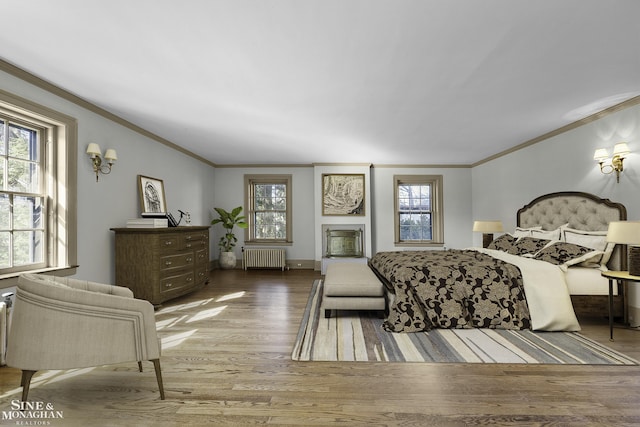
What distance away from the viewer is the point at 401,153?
19.4ft

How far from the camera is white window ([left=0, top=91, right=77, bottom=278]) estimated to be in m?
2.78

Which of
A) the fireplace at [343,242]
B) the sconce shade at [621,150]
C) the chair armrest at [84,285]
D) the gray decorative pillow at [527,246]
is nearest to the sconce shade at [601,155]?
the sconce shade at [621,150]

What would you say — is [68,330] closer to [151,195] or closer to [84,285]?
[84,285]

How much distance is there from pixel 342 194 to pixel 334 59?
4.56m

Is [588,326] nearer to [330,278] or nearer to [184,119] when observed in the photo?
[330,278]

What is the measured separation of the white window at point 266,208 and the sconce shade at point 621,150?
5.56m

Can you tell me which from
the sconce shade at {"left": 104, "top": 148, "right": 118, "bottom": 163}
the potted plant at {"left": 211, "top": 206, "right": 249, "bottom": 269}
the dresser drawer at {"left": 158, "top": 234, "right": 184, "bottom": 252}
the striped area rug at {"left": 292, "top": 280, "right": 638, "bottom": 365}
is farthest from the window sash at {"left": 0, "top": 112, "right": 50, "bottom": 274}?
the potted plant at {"left": 211, "top": 206, "right": 249, "bottom": 269}

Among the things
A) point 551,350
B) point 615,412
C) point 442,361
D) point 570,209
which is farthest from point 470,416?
point 570,209

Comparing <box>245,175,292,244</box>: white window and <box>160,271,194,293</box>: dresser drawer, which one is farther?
<box>245,175,292,244</box>: white window

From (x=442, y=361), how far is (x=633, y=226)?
6.71 ft

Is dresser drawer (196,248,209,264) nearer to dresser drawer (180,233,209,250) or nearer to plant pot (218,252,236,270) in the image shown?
dresser drawer (180,233,209,250)

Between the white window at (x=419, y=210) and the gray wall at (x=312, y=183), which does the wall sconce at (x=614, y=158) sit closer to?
the gray wall at (x=312, y=183)

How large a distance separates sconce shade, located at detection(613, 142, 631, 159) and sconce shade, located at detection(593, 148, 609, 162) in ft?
0.45

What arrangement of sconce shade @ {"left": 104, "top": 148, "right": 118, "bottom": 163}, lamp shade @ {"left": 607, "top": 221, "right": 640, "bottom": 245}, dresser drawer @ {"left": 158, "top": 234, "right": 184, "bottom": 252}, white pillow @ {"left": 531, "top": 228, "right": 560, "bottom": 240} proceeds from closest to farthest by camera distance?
lamp shade @ {"left": 607, "top": 221, "right": 640, "bottom": 245}
sconce shade @ {"left": 104, "top": 148, "right": 118, "bottom": 163}
dresser drawer @ {"left": 158, "top": 234, "right": 184, "bottom": 252}
white pillow @ {"left": 531, "top": 228, "right": 560, "bottom": 240}
